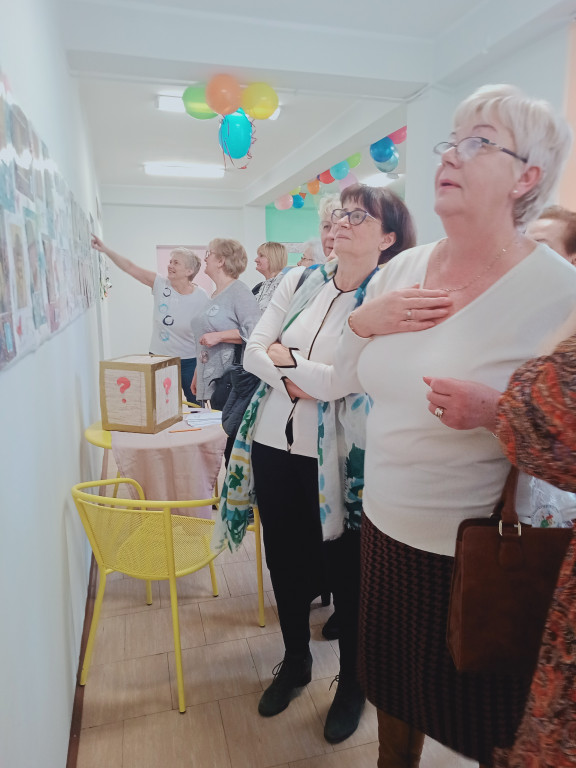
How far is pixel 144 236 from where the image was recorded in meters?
8.33

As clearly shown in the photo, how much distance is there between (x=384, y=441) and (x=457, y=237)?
0.45 metres

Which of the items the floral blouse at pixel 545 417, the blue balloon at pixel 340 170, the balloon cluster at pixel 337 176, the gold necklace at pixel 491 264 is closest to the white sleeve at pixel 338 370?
the gold necklace at pixel 491 264

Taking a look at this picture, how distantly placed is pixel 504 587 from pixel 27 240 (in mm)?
1227

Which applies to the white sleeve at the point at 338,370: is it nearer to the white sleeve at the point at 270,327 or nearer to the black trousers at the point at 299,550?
the white sleeve at the point at 270,327

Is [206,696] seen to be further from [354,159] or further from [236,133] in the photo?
[354,159]

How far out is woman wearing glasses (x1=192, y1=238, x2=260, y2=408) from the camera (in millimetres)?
3055

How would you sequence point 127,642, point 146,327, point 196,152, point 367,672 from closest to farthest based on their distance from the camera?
1. point 367,672
2. point 127,642
3. point 196,152
4. point 146,327

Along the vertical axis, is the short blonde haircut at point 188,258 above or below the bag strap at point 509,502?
above

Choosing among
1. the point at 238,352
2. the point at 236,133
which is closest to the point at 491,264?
the point at 238,352

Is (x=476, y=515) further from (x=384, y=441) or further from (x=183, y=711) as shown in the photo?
(x=183, y=711)

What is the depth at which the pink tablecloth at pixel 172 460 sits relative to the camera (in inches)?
82.9

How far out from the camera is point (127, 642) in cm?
213

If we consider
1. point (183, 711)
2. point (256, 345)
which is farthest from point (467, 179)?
point (183, 711)

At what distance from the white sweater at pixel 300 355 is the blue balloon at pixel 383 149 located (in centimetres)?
347
